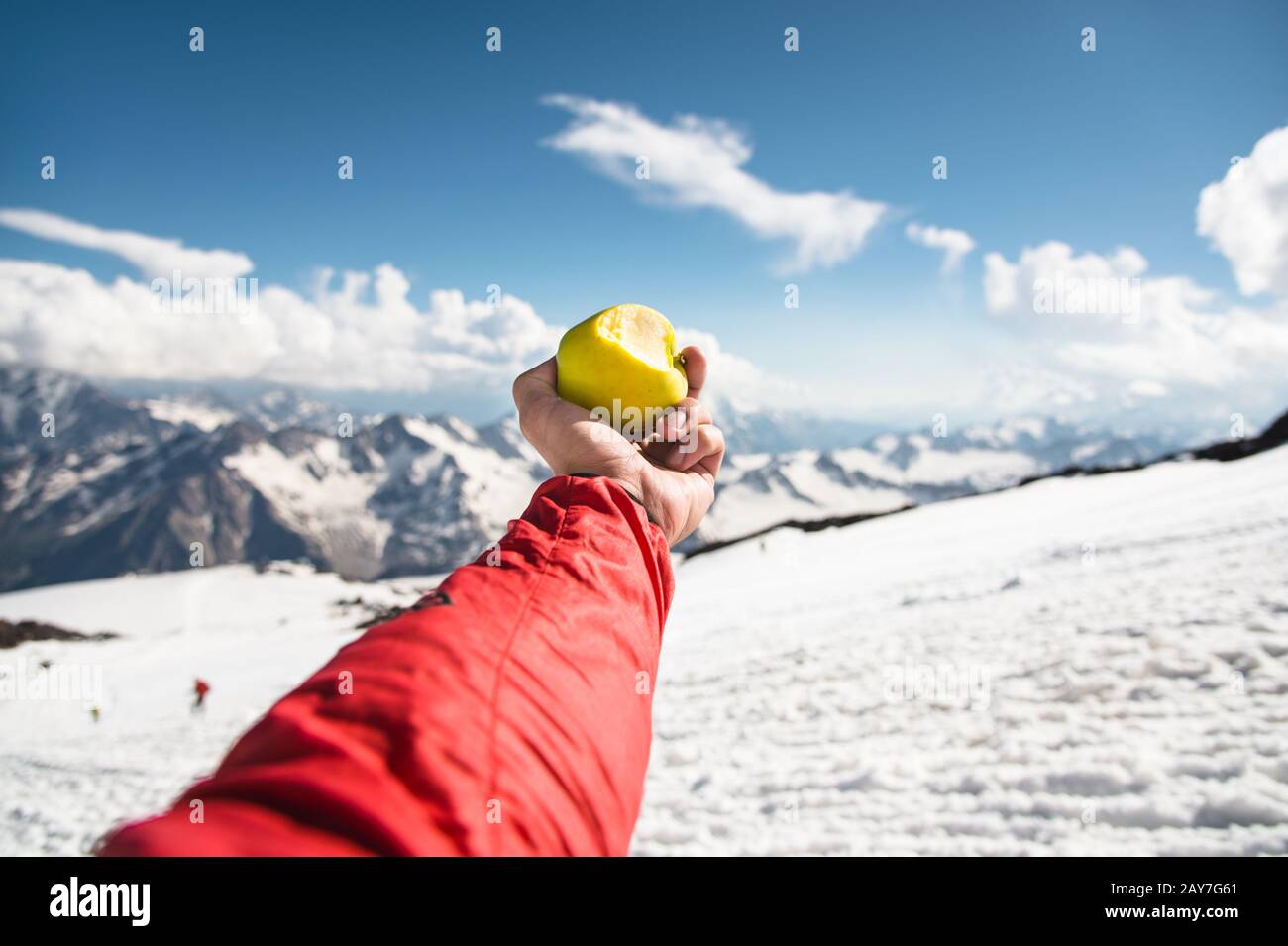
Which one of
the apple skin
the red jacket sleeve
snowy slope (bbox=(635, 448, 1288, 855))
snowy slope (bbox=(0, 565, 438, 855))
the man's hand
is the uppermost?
the apple skin

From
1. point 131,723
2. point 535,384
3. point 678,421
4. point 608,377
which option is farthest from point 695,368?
point 131,723

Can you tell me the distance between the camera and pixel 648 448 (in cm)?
341

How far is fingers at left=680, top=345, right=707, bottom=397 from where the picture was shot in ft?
12.0

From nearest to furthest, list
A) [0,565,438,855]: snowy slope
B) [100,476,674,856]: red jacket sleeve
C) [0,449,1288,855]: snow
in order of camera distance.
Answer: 1. [100,476,674,856]: red jacket sleeve
2. [0,449,1288,855]: snow
3. [0,565,438,855]: snowy slope

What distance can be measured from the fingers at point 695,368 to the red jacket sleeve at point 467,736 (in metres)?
1.86

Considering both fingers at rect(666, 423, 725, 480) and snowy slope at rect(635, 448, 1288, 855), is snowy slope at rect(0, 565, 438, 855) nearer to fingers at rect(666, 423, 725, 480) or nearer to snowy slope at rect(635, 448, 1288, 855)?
snowy slope at rect(635, 448, 1288, 855)

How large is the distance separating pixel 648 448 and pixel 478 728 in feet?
7.24

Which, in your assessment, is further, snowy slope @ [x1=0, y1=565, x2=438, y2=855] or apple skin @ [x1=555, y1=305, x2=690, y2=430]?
snowy slope @ [x1=0, y1=565, x2=438, y2=855]

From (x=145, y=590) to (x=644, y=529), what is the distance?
16195cm

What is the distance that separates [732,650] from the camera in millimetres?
14625

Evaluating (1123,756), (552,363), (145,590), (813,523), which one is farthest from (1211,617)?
(145,590)

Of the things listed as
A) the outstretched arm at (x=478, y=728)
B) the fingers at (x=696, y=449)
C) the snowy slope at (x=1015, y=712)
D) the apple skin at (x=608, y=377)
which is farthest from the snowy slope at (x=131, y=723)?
the outstretched arm at (x=478, y=728)

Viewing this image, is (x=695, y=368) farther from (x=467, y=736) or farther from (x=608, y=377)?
(x=467, y=736)

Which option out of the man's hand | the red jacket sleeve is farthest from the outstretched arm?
the man's hand
